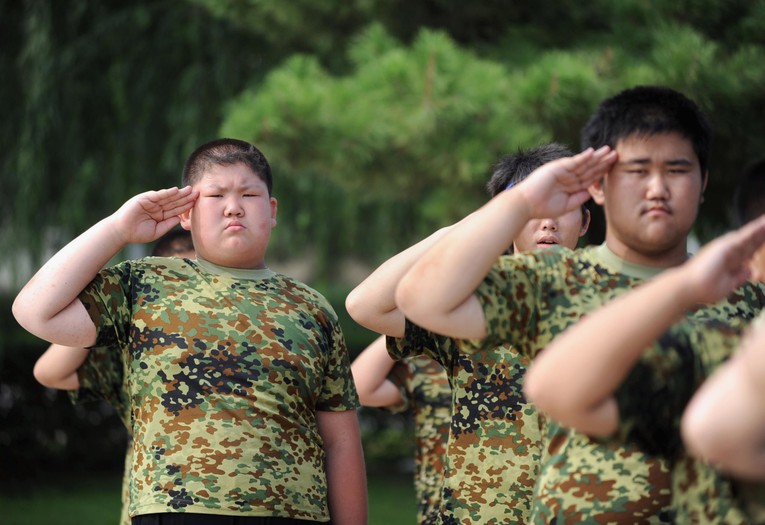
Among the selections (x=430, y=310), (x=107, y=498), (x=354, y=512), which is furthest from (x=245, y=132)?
(x=107, y=498)

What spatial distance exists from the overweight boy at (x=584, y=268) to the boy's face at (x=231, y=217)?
1058 mm

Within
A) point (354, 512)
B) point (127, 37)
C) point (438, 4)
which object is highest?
point (127, 37)

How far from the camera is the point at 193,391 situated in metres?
3.55

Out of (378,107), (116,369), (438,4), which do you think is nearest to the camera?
(116,369)

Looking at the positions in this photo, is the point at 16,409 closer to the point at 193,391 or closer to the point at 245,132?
the point at 245,132

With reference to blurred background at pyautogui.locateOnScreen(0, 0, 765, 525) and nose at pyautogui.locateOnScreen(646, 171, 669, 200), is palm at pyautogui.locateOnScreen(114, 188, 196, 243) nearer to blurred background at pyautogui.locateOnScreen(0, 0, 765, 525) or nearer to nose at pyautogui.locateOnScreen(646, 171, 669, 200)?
nose at pyautogui.locateOnScreen(646, 171, 669, 200)

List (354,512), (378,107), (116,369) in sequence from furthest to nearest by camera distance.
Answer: (378,107) < (116,369) < (354,512)

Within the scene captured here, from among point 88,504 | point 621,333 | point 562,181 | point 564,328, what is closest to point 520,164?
point 562,181

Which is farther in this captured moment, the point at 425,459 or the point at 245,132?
the point at 245,132

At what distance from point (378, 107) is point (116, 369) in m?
2.11

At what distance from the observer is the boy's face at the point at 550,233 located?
151 inches

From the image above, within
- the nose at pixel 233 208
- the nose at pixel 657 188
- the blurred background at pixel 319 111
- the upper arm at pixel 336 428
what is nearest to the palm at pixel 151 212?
the nose at pixel 233 208

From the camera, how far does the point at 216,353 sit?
3586mm

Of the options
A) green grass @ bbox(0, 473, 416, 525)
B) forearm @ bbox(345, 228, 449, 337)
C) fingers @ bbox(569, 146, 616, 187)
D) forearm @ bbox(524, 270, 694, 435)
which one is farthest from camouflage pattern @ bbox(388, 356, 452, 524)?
green grass @ bbox(0, 473, 416, 525)
